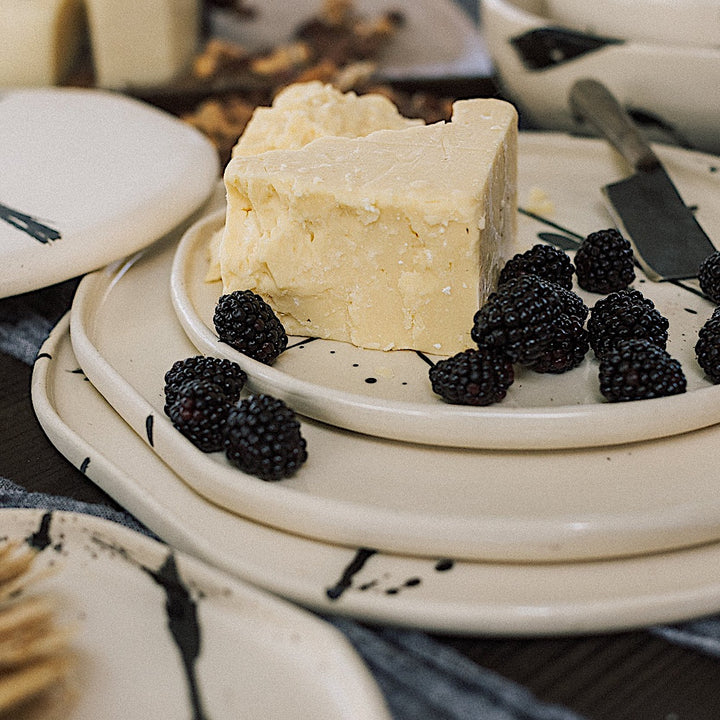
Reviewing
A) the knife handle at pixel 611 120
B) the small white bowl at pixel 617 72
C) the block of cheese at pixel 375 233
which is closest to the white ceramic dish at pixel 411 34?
the small white bowl at pixel 617 72

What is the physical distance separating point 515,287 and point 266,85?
115 centimetres

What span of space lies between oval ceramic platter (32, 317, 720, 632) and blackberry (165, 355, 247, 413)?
10cm

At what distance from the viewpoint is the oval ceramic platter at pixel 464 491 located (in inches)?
27.5

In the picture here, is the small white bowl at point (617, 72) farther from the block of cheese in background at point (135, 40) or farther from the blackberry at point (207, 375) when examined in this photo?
the blackberry at point (207, 375)

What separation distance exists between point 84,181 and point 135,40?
854 mm

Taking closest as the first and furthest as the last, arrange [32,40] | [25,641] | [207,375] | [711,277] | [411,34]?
[25,641], [207,375], [711,277], [32,40], [411,34]

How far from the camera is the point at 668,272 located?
113 centimetres

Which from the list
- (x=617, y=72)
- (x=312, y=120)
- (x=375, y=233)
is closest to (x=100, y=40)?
(x=312, y=120)

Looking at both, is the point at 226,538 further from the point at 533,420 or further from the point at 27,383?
the point at 27,383

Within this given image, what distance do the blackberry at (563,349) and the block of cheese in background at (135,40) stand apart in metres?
1.37

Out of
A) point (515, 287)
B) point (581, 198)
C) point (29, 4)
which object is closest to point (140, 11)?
point (29, 4)

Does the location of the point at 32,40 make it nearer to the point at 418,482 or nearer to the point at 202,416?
the point at 202,416

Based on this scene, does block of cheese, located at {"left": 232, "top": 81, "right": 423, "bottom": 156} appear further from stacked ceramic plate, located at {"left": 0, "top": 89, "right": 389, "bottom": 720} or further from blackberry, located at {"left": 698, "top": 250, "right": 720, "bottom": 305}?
blackberry, located at {"left": 698, "top": 250, "right": 720, "bottom": 305}

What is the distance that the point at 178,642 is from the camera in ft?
2.15
